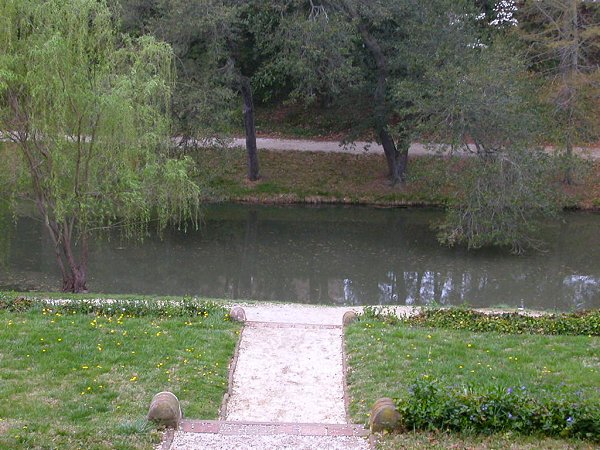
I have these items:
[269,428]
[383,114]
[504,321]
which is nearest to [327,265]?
[383,114]

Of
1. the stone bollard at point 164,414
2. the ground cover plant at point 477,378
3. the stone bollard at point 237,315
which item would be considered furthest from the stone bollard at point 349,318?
the stone bollard at point 164,414

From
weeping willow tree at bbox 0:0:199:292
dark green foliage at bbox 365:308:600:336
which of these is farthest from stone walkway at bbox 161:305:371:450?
weeping willow tree at bbox 0:0:199:292

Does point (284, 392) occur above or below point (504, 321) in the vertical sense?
below

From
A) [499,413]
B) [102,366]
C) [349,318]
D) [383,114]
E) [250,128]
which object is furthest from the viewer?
[250,128]

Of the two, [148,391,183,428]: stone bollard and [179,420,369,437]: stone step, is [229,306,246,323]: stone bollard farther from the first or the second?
[148,391,183,428]: stone bollard

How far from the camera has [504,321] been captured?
1141 centimetres

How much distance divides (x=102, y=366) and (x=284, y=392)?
2143 mm

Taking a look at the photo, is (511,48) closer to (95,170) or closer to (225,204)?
(225,204)

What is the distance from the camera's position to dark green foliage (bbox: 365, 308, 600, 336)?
1105cm

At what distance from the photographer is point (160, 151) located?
1532 centimetres

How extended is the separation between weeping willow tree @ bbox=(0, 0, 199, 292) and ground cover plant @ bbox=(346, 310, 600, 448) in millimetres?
5376

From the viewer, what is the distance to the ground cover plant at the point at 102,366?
6.78 metres

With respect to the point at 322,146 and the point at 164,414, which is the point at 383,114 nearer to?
the point at 322,146

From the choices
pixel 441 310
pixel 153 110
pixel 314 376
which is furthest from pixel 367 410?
pixel 153 110
